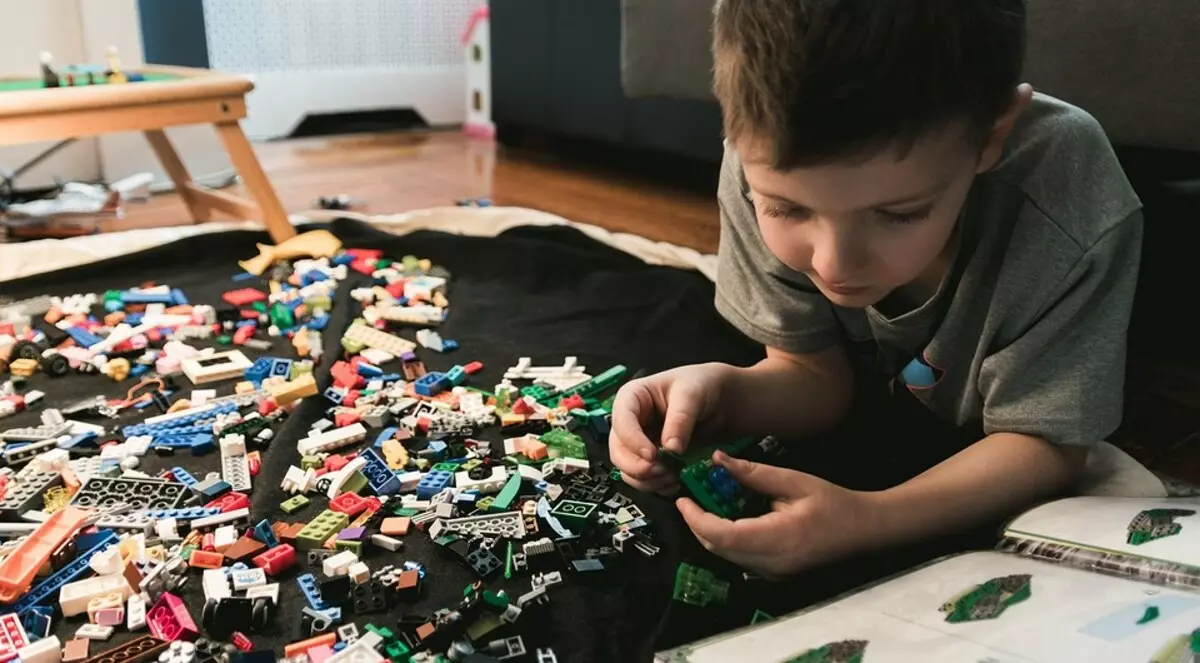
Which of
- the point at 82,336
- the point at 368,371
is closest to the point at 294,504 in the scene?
the point at 368,371

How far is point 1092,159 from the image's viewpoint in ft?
2.28

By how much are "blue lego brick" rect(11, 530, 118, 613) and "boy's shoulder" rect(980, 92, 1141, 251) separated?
2.56 feet

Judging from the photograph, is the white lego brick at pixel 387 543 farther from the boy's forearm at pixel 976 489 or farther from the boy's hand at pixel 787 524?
the boy's forearm at pixel 976 489

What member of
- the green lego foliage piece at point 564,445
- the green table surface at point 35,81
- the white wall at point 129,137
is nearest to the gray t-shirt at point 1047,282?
the green lego foliage piece at point 564,445

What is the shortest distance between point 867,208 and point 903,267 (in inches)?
2.5

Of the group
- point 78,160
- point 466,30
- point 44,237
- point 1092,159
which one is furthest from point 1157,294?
point 466,30

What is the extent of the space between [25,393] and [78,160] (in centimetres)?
127

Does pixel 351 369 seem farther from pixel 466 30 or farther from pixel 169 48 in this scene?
pixel 466 30

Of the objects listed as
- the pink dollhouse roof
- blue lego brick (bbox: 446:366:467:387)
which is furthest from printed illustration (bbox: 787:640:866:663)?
the pink dollhouse roof

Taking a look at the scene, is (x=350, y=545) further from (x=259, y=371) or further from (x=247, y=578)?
(x=259, y=371)

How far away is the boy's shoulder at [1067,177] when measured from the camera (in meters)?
0.68

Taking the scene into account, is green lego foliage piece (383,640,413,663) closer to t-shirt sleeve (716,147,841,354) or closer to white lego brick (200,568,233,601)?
white lego brick (200,568,233,601)

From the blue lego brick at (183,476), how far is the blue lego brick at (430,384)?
273 millimetres

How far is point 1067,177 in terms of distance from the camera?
69cm
